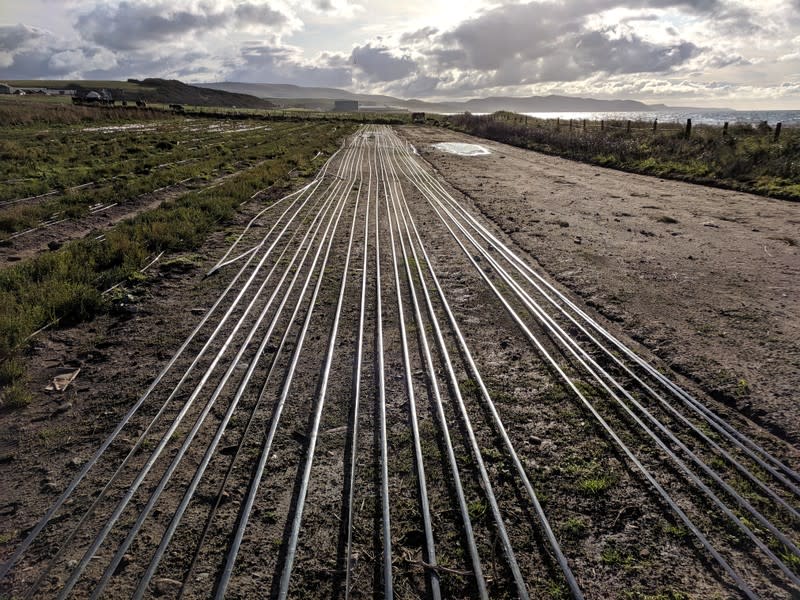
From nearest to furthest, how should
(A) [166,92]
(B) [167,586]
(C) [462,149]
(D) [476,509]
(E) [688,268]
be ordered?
(B) [167,586]
(D) [476,509]
(E) [688,268]
(C) [462,149]
(A) [166,92]

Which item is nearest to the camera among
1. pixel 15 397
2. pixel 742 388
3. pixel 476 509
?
pixel 476 509

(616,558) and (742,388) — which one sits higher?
(742,388)

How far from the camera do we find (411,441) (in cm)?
397

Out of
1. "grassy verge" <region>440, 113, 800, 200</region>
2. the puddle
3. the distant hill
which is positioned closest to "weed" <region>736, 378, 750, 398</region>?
"grassy verge" <region>440, 113, 800, 200</region>

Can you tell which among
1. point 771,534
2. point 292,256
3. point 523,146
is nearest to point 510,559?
point 771,534

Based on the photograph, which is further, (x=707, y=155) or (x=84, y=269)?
(x=707, y=155)

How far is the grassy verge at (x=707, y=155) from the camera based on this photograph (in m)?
16.3

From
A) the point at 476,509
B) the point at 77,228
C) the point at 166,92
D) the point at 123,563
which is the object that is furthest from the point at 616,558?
the point at 166,92

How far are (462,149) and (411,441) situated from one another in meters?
30.1

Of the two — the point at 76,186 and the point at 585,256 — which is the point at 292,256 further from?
the point at 76,186

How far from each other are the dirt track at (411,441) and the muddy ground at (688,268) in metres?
0.05

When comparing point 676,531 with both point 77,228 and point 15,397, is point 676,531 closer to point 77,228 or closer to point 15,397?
point 15,397

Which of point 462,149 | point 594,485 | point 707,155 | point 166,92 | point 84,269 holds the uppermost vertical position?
point 166,92

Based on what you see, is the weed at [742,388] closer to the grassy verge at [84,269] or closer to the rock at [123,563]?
the rock at [123,563]
